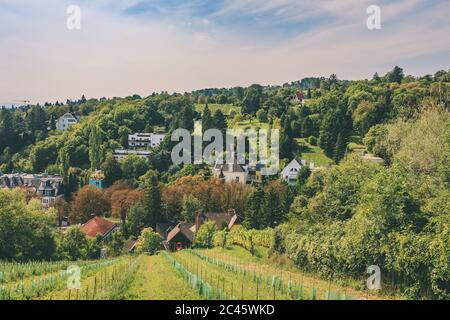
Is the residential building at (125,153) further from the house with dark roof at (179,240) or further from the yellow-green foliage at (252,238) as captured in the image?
the yellow-green foliage at (252,238)

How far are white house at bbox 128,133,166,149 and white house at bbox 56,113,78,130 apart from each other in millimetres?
24322

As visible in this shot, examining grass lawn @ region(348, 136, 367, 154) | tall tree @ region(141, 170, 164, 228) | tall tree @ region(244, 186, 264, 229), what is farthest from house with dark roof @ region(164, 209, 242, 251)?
grass lawn @ region(348, 136, 367, 154)

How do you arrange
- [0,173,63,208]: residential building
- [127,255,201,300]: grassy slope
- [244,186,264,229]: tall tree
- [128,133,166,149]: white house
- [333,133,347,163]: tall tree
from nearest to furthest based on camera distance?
[127,255,201,300]: grassy slope
[244,186,264,229]: tall tree
[333,133,347,163]: tall tree
[0,173,63,208]: residential building
[128,133,166,149]: white house

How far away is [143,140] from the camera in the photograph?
271ft

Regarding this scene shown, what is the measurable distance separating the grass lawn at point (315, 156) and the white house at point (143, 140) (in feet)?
90.8

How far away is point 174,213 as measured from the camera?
4825cm

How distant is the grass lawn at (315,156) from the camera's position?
59.9m

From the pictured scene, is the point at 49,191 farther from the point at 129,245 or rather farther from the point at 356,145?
the point at 356,145

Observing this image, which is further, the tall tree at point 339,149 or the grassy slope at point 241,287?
the tall tree at point 339,149

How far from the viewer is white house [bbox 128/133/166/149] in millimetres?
81812

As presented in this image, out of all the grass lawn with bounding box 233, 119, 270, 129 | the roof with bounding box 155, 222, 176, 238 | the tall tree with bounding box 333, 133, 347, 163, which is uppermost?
the grass lawn with bounding box 233, 119, 270, 129

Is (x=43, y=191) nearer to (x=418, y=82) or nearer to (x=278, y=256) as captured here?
(x=278, y=256)

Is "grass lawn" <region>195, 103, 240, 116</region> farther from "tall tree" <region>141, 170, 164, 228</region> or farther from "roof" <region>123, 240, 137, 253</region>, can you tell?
"roof" <region>123, 240, 137, 253</region>

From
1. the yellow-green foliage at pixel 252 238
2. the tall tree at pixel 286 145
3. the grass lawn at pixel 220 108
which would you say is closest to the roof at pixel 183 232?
the yellow-green foliage at pixel 252 238
